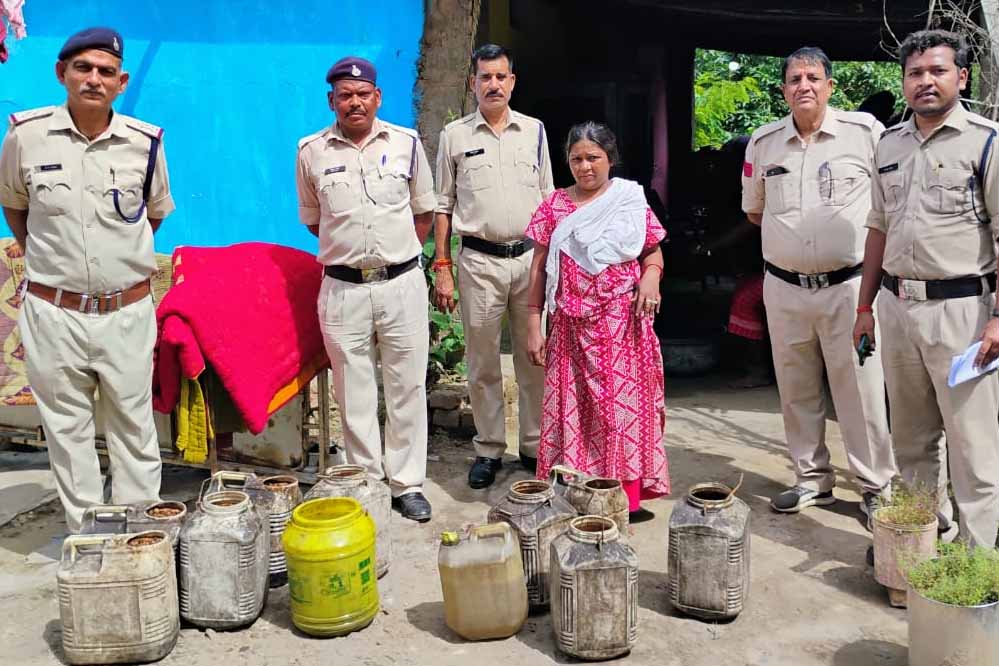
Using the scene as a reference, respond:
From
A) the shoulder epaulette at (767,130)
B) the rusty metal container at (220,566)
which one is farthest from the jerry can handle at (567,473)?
the shoulder epaulette at (767,130)

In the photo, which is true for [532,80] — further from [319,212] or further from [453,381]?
[319,212]

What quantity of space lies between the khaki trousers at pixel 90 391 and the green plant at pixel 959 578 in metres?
3.00

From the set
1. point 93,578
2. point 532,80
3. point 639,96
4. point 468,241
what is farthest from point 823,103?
point 639,96

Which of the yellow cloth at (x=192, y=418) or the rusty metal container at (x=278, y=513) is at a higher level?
the yellow cloth at (x=192, y=418)

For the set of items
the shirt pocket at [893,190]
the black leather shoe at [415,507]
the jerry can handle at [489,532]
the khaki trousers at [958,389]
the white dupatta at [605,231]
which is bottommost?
the black leather shoe at [415,507]

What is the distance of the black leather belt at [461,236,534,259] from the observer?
194 inches

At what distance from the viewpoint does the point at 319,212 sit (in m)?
4.68

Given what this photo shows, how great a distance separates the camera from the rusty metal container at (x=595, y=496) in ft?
12.9

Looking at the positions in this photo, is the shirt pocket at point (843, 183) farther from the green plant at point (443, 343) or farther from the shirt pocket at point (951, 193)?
the green plant at point (443, 343)

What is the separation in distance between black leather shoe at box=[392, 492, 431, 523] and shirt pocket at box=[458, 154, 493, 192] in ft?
5.01

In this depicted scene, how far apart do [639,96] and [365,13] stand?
22.3 feet

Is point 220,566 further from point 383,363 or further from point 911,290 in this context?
point 911,290

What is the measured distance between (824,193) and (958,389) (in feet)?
3.65

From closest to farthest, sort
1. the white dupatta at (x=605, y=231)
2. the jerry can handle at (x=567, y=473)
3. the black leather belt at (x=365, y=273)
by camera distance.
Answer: the jerry can handle at (x=567, y=473), the white dupatta at (x=605, y=231), the black leather belt at (x=365, y=273)
